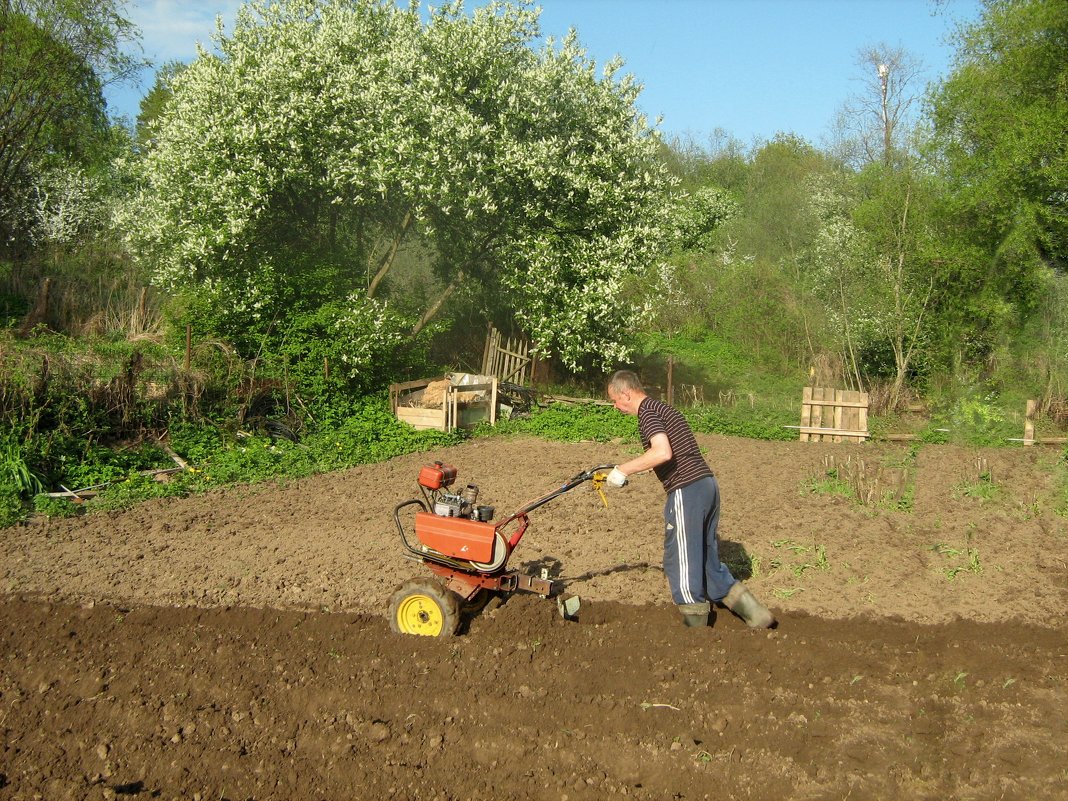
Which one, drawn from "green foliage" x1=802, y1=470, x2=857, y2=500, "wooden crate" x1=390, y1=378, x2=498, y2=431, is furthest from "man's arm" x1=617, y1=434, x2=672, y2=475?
"wooden crate" x1=390, y1=378, x2=498, y2=431

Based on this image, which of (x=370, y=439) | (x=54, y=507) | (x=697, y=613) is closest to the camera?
(x=697, y=613)

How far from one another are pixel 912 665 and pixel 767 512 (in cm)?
427

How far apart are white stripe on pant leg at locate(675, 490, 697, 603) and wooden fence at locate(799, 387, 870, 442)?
1118cm

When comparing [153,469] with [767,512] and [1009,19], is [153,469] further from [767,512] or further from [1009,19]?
[1009,19]

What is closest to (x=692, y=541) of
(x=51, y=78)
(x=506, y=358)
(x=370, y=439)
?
(x=370, y=439)

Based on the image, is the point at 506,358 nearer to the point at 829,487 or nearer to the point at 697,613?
the point at 829,487

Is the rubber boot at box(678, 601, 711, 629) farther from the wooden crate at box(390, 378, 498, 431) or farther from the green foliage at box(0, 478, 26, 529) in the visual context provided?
the wooden crate at box(390, 378, 498, 431)

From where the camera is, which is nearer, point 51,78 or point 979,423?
point 979,423

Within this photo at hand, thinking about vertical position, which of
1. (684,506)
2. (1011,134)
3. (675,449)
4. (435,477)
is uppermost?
(1011,134)

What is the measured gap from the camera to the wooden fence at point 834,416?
A: 56.5 ft

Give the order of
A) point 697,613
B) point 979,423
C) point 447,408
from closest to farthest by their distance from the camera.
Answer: point 697,613 < point 447,408 < point 979,423

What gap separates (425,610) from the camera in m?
6.56

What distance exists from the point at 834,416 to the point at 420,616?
12672mm

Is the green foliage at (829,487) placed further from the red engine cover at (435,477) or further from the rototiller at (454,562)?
the red engine cover at (435,477)
